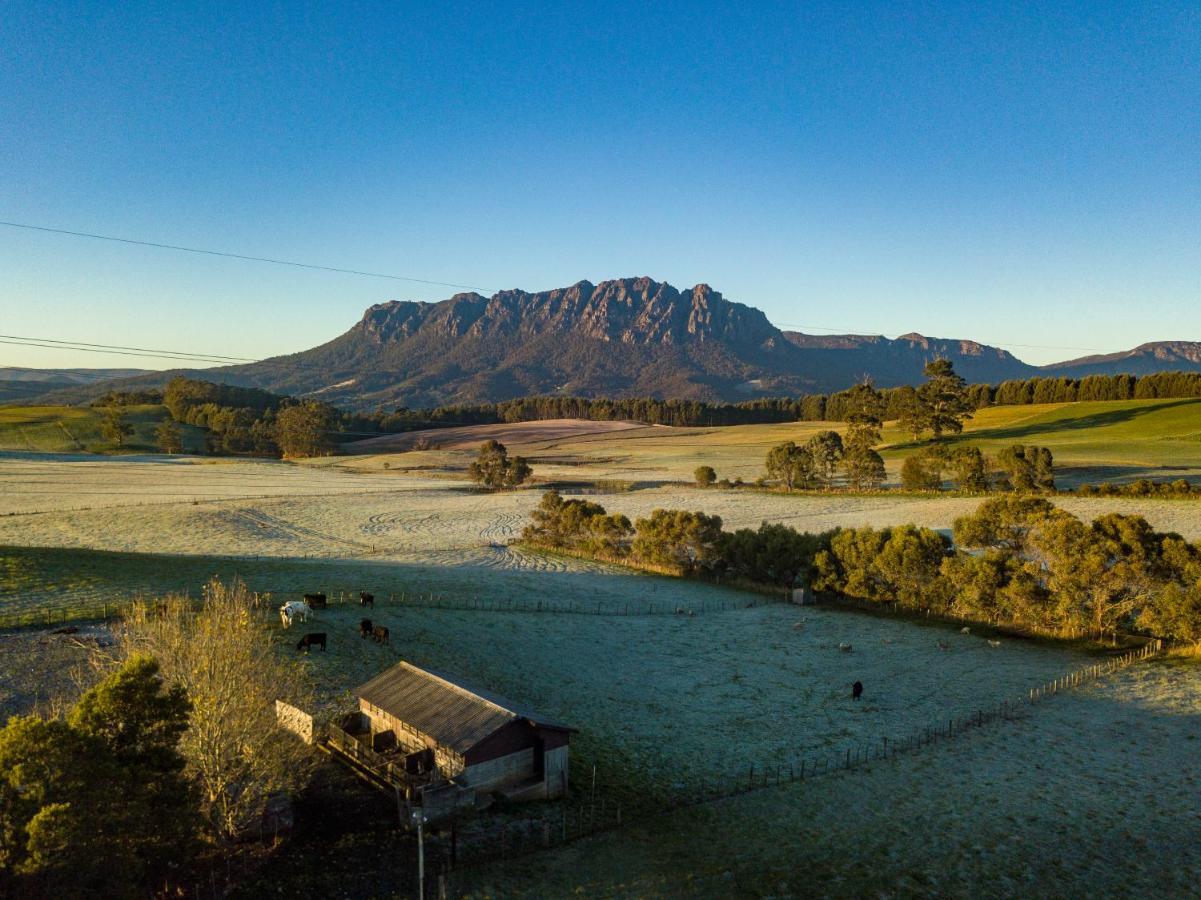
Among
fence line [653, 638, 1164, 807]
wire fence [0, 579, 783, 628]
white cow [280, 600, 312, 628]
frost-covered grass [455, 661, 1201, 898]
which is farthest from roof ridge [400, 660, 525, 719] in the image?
wire fence [0, 579, 783, 628]

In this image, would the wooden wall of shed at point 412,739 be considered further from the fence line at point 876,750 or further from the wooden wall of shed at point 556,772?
the fence line at point 876,750

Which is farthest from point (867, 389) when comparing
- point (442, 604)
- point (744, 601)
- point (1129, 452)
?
point (442, 604)

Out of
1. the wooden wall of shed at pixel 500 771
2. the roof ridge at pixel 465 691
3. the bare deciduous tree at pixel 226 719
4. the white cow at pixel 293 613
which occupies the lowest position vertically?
the wooden wall of shed at pixel 500 771

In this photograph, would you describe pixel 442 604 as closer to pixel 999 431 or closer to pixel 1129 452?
pixel 1129 452

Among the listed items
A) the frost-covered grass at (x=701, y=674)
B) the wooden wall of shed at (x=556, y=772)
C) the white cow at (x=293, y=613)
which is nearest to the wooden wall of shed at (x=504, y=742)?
the wooden wall of shed at (x=556, y=772)

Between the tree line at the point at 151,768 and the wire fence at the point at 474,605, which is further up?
the tree line at the point at 151,768

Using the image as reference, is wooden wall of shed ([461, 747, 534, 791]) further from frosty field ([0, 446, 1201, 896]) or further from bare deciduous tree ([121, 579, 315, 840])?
bare deciduous tree ([121, 579, 315, 840])
